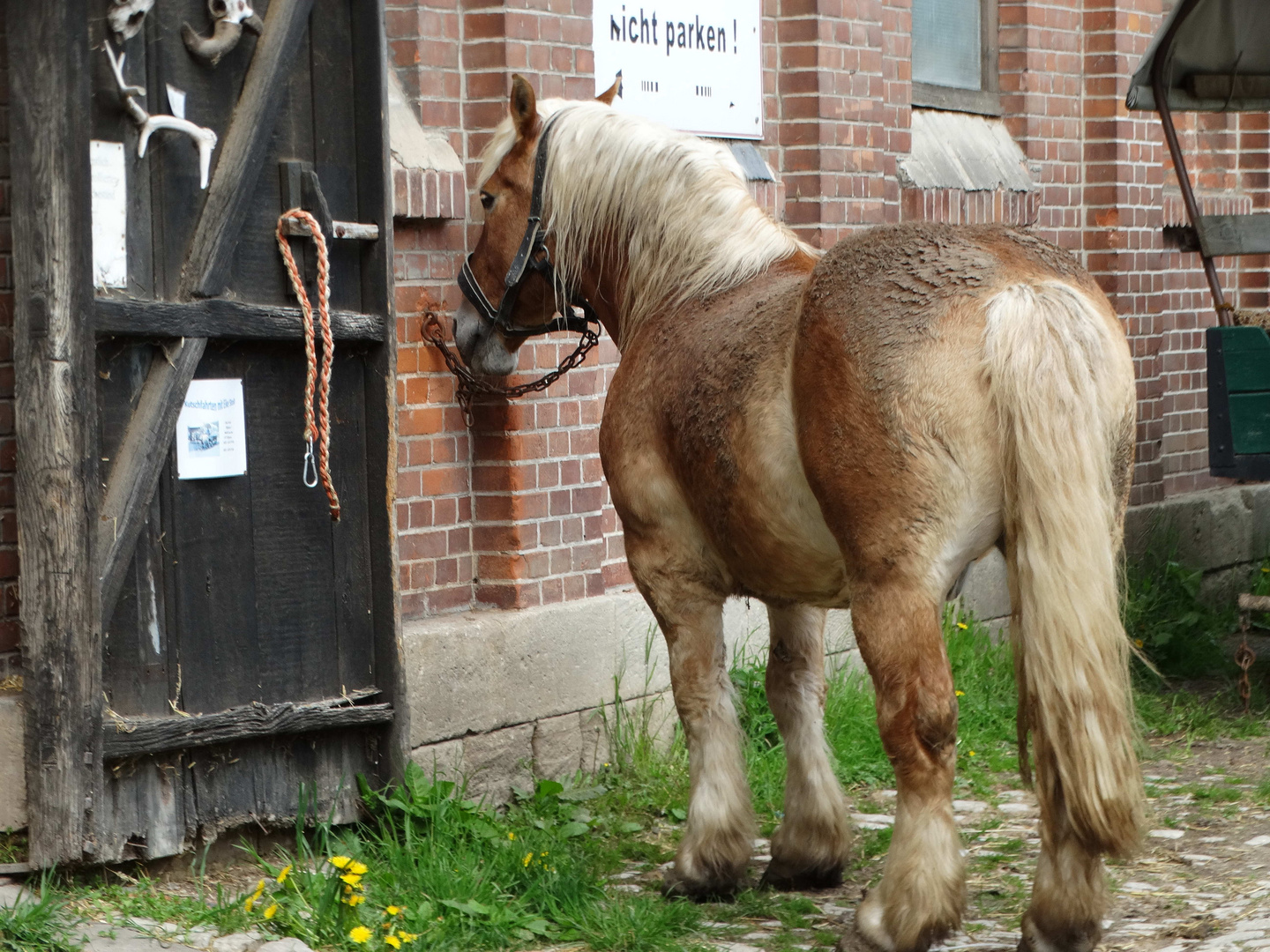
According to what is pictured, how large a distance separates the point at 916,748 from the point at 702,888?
108 centimetres

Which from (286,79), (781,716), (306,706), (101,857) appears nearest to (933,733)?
(781,716)

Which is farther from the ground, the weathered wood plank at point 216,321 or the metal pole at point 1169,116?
the metal pole at point 1169,116

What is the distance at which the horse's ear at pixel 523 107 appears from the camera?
472 cm

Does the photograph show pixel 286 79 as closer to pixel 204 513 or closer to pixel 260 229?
pixel 260 229

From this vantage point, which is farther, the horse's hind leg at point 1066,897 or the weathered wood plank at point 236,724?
the weathered wood plank at point 236,724

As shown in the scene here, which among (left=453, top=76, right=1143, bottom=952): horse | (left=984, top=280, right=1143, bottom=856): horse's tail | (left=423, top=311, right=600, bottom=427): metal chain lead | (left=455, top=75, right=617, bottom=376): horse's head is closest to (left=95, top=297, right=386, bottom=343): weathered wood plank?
(left=455, top=75, right=617, bottom=376): horse's head

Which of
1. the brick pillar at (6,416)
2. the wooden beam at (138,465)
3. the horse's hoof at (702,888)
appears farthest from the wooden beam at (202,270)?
the horse's hoof at (702,888)

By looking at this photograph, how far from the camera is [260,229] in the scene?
4586 mm

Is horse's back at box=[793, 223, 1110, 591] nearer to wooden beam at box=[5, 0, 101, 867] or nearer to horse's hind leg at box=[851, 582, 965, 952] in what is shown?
horse's hind leg at box=[851, 582, 965, 952]

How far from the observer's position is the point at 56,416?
13.1 feet

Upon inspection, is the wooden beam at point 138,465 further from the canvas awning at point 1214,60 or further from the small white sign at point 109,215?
the canvas awning at point 1214,60

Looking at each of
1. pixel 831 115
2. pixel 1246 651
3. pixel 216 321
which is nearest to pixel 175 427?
pixel 216 321

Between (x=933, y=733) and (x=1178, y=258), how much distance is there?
616 centimetres

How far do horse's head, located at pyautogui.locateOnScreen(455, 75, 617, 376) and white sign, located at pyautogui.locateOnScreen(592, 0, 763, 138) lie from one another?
94 cm
